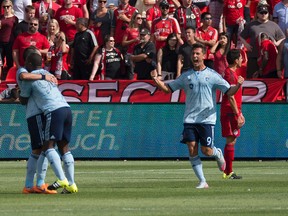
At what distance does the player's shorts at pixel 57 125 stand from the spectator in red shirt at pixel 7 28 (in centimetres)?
1284

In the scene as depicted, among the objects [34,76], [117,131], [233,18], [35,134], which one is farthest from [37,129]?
[233,18]

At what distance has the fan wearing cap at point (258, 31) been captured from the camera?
83.8 ft

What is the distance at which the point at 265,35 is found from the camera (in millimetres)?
25297

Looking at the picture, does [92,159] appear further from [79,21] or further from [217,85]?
[217,85]

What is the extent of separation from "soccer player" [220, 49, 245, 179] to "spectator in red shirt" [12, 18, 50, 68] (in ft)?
29.5

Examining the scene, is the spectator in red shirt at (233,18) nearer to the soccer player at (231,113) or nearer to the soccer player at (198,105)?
the soccer player at (231,113)

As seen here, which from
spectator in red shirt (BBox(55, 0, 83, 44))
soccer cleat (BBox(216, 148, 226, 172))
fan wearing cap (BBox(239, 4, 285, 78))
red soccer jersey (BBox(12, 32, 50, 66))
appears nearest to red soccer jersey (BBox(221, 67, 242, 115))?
soccer cleat (BBox(216, 148, 226, 172))

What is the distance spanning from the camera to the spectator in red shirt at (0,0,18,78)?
86.7 ft

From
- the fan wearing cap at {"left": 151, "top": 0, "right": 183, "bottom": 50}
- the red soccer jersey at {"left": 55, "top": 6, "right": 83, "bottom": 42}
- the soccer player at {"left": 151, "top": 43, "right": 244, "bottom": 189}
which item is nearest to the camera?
the soccer player at {"left": 151, "top": 43, "right": 244, "bottom": 189}

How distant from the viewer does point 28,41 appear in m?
25.5

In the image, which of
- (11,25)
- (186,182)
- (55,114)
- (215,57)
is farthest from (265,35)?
(55,114)

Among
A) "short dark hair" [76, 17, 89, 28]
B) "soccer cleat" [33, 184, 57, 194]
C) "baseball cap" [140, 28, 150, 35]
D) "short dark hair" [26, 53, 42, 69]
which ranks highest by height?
"short dark hair" [26, 53, 42, 69]

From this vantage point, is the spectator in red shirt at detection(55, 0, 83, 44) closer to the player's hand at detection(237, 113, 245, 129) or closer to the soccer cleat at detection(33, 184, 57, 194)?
the player's hand at detection(237, 113, 245, 129)

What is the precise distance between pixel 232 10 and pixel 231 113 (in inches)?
383
